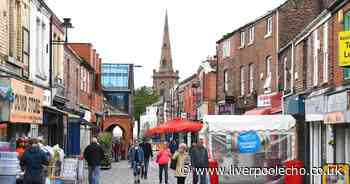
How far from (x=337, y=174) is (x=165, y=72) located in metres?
168

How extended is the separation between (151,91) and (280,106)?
484 ft

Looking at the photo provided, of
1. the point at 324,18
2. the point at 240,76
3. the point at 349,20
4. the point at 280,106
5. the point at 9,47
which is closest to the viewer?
the point at 349,20

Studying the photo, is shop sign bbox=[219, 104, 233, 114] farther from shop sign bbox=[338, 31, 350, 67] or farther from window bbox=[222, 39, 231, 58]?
shop sign bbox=[338, 31, 350, 67]

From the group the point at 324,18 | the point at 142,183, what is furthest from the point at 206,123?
the point at 142,183

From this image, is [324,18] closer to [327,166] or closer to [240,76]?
[327,166]

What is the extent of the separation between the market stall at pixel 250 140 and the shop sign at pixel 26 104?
5.15m

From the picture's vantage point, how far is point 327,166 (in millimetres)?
16438

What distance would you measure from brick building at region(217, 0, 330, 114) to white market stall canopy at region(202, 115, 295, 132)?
959 cm

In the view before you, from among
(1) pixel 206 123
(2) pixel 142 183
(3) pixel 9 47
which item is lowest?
(2) pixel 142 183

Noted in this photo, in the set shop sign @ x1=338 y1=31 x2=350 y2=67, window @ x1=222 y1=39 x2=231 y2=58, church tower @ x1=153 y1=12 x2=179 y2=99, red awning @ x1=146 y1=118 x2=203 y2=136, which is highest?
church tower @ x1=153 y1=12 x2=179 y2=99

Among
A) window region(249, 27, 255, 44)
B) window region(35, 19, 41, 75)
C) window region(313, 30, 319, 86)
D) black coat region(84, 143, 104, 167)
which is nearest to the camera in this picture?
black coat region(84, 143, 104, 167)

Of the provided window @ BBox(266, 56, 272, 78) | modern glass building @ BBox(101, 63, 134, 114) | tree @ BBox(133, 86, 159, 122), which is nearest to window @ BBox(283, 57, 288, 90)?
window @ BBox(266, 56, 272, 78)

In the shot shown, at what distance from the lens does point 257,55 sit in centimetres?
4038

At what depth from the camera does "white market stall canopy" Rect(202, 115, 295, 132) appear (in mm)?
23156
